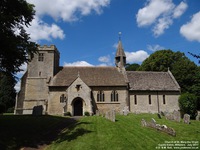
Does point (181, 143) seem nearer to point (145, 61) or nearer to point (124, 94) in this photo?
point (124, 94)

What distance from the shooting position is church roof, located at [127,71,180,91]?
3678cm

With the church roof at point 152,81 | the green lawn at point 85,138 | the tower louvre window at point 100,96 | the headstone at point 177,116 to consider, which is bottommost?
the green lawn at point 85,138

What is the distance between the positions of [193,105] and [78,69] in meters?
21.0

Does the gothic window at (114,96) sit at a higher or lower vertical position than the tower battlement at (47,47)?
lower

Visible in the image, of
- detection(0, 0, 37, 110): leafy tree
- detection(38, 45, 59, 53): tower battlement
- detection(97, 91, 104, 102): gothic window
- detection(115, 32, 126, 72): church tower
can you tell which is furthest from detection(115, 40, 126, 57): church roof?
detection(0, 0, 37, 110): leafy tree

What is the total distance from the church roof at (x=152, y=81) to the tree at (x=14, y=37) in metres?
23.0

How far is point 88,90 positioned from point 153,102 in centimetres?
1231

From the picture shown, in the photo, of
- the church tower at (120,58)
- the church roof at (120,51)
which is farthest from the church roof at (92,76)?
the church roof at (120,51)

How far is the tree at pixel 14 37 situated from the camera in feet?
50.2

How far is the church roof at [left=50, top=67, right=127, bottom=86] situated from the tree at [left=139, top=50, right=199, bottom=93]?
16.1 metres

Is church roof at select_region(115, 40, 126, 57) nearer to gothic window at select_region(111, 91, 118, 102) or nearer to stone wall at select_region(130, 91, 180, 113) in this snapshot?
stone wall at select_region(130, 91, 180, 113)

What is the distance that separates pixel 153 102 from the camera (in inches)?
1425

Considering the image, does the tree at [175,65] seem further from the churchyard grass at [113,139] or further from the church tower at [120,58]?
the churchyard grass at [113,139]

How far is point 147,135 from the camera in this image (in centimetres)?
1385
